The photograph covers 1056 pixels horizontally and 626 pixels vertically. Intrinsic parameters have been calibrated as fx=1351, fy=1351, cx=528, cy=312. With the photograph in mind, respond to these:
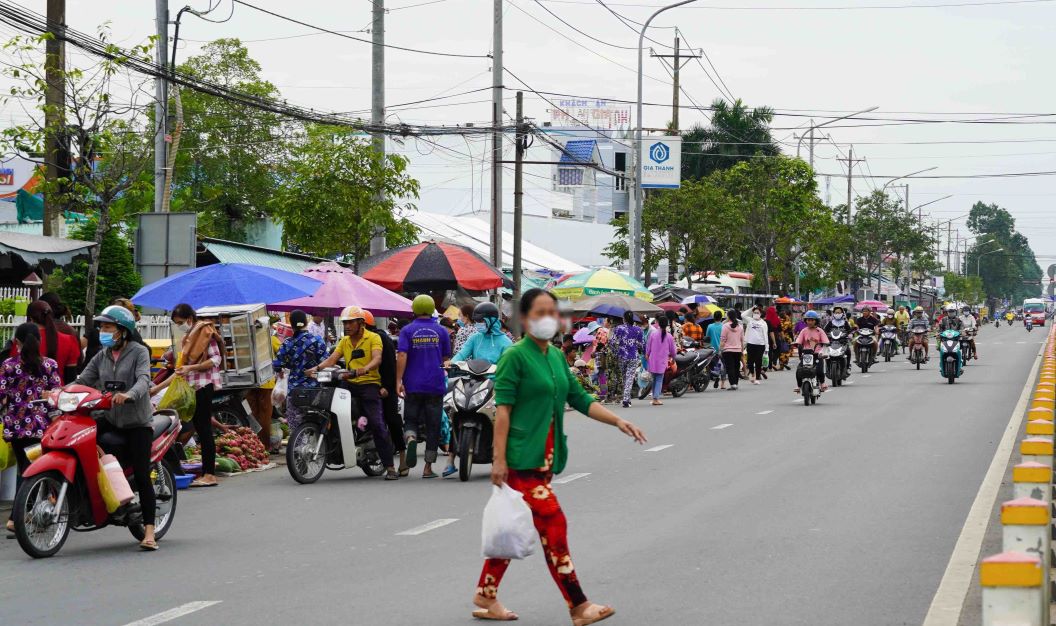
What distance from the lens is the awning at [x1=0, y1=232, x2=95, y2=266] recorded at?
2309 cm

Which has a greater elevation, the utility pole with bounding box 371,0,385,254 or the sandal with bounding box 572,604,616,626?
the utility pole with bounding box 371,0,385,254

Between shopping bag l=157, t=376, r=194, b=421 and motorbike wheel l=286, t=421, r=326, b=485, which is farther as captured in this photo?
→ motorbike wheel l=286, t=421, r=326, b=485

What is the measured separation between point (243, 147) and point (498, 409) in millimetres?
50724

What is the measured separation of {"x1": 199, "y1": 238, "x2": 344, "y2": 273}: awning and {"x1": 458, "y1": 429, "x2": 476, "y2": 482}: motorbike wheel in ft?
62.0

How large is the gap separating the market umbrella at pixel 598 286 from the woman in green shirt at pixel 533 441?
2431 cm

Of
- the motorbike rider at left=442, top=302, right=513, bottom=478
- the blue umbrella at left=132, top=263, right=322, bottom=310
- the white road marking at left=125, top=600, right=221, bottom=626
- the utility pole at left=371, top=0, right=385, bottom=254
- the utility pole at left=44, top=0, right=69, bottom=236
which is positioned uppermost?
the utility pole at left=371, top=0, right=385, bottom=254

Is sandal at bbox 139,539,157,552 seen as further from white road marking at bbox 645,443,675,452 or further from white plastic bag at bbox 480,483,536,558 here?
white road marking at bbox 645,443,675,452

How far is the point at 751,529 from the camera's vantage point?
399 inches

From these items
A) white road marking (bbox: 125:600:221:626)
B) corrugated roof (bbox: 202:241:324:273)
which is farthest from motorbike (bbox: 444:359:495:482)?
corrugated roof (bbox: 202:241:324:273)

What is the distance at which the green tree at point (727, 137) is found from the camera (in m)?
66.4

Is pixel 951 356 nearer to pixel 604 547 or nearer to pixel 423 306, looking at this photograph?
pixel 423 306

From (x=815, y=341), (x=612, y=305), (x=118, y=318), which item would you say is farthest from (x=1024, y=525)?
(x=612, y=305)

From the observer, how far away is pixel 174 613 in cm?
737

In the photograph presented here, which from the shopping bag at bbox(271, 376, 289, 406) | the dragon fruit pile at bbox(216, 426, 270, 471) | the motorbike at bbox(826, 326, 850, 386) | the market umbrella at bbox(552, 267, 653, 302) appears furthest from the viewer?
the market umbrella at bbox(552, 267, 653, 302)
